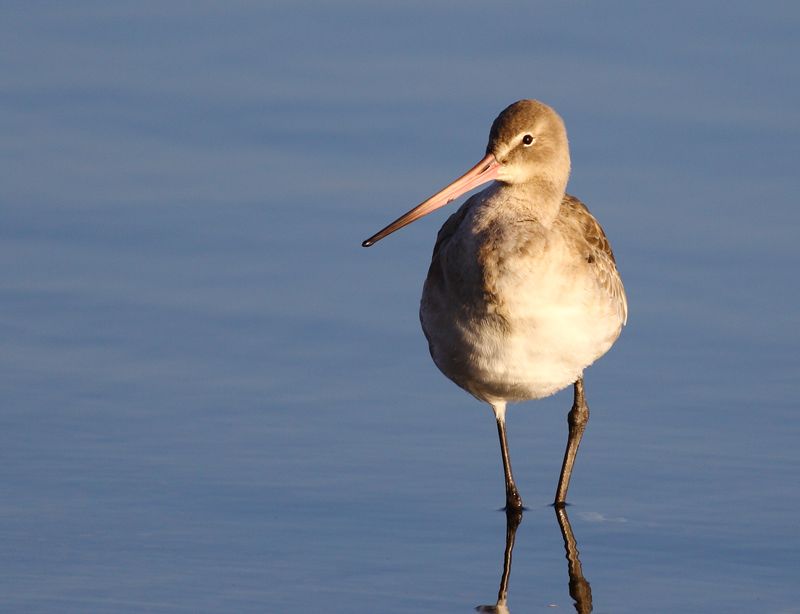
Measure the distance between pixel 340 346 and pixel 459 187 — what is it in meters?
1.60

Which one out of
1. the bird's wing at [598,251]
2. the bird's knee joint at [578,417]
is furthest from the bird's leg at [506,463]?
the bird's wing at [598,251]

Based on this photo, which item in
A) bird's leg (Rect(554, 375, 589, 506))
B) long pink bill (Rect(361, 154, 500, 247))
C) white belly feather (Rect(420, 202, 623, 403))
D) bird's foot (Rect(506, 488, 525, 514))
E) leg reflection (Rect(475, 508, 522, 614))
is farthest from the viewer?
bird's leg (Rect(554, 375, 589, 506))

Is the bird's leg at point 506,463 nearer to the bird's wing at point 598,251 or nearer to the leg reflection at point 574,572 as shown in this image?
the leg reflection at point 574,572

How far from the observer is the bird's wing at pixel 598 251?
8438 millimetres

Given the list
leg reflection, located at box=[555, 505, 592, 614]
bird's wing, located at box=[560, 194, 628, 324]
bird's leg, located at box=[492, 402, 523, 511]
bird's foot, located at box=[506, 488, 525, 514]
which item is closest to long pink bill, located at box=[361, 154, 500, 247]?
bird's wing, located at box=[560, 194, 628, 324]

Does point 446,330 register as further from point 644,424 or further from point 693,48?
point 693,48

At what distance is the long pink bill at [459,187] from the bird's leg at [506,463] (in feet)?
2.91

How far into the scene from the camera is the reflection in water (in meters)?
7.29

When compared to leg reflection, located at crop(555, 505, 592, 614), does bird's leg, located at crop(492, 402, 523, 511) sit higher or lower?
higher

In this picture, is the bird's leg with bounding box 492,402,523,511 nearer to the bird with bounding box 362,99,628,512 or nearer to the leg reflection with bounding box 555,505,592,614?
the bird with bounding box 362,99,628,512

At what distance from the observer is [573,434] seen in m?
8.70

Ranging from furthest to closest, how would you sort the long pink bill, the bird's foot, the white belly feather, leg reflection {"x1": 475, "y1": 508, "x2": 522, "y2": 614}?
the bird's foot, the long pink bill, the white belly feather, leg reflection {"x1": 475, "y1": 508, "x2": 522, "y2": 614}

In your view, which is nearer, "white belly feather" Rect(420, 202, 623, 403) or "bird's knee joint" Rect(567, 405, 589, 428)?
"white belly feather" Rect(420, 202, 623, 403)

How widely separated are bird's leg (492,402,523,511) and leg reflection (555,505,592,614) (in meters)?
0.18
